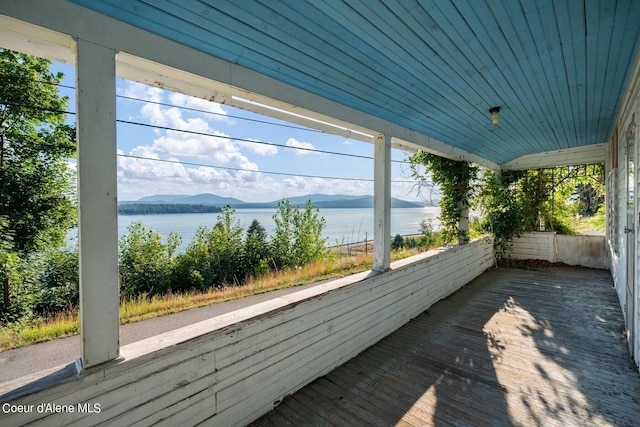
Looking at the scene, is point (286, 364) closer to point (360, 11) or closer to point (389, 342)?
point (389, 342)

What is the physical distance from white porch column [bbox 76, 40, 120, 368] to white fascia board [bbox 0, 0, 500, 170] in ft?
0.30

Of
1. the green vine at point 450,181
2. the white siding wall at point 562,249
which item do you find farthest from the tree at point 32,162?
the white siding wall at point 562,249

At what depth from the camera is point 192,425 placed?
156 cm

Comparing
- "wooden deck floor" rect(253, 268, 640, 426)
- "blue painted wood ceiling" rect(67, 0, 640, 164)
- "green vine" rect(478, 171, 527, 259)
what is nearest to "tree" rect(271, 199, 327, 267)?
"green vine" rect(478, 171, 527, 259)

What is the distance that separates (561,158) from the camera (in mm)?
6305

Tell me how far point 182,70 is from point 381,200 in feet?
7.08

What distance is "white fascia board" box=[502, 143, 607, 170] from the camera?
5.88 m

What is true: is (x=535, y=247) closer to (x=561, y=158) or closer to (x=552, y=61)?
(x=561, y=158)

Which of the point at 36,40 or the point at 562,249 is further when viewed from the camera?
the point at 562,249

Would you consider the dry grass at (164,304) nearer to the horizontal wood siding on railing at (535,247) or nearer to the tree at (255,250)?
the tree at (255,250)

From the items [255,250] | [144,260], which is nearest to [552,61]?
[255,250]

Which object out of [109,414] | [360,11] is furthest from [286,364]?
[360,11]

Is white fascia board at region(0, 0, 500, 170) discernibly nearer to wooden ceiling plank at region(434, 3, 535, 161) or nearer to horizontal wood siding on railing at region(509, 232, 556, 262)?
wooden ceiling plank at region(434, 3, 535, 161)

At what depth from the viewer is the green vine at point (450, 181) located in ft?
16.7
